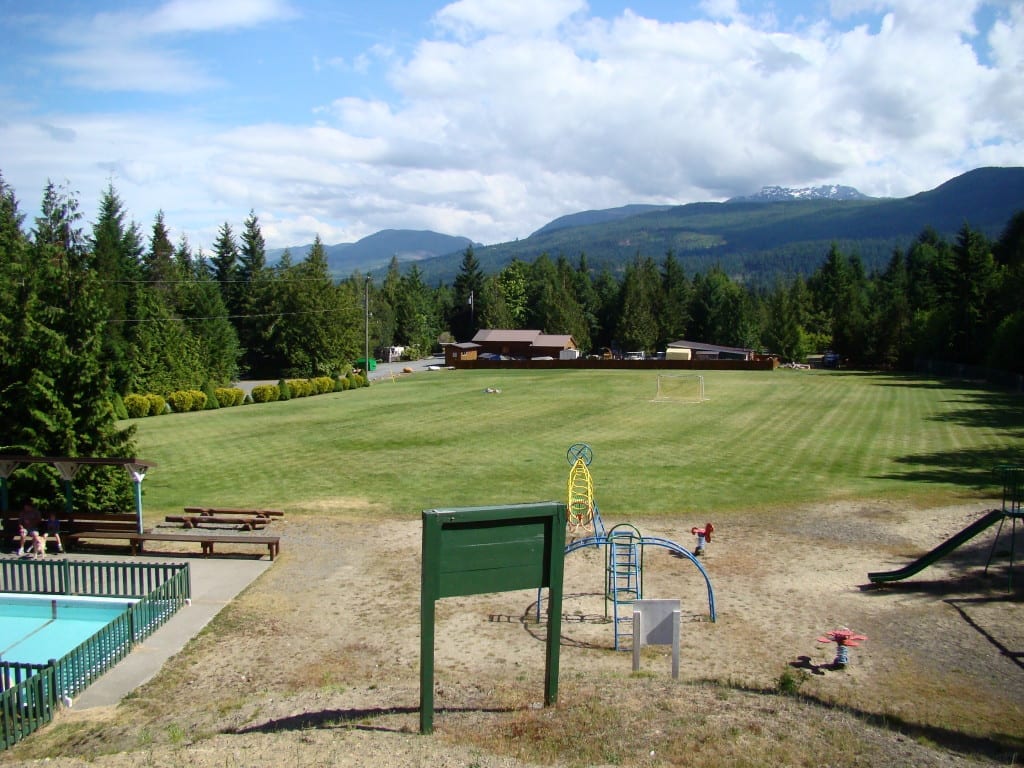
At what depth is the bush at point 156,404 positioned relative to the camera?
49.3m

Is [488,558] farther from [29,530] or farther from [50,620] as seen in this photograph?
[29,530]

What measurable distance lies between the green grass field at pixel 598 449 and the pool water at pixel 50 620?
7.00 metres

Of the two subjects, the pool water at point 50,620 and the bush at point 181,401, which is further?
the bush at point 181,401

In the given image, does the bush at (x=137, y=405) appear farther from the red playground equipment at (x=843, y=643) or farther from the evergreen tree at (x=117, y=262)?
the red playground equipment at (x=843, y=643)

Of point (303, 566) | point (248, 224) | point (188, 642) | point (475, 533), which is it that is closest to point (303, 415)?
point (303, 566)

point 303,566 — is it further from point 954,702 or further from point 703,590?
point 954,702

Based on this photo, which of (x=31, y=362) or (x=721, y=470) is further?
(x=721, y=470)

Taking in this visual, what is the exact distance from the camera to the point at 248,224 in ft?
310

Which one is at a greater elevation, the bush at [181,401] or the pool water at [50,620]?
the bush at [181,401]

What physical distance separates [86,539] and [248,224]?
265 feet

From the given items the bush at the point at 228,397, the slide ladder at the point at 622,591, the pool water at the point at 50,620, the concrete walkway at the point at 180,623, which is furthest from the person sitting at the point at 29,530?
the bush at the point at 228,397

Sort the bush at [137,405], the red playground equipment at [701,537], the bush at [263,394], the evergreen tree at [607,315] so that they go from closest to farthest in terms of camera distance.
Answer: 1. the red playground equipment at [701,537]
2. the bush at [137,405]
3. the bush at [263,394]
4. the evergreen tree at [607,315]

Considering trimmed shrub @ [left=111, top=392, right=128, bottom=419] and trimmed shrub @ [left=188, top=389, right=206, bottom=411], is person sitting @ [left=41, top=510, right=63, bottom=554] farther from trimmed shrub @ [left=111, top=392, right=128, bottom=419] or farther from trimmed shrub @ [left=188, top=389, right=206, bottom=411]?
Answer: trimmed shrub @ [left=188, top=389, right=206, bottom=411]

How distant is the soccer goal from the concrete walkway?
40003 mm
